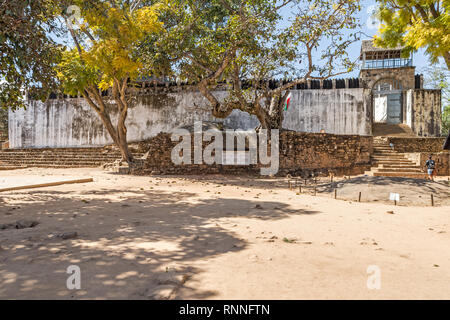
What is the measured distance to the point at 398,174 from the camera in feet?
42.1

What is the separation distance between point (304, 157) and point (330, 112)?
6115 mm

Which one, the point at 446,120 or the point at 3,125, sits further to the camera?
the point at 3,125

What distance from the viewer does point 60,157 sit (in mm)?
18578

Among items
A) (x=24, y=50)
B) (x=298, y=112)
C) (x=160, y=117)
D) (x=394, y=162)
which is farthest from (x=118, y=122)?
(x=394, y=162)

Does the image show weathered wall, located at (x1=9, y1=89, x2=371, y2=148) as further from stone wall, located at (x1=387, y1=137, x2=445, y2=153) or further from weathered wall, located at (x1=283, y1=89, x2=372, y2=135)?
stone wall, located at (x1=387, y1=137, x2=445, y2=153)

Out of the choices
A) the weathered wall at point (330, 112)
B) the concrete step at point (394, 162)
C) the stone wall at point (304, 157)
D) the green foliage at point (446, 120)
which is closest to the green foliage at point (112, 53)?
the stone wall at point (304, 157)

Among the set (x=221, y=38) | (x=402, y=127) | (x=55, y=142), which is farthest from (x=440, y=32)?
(x=55, y=142)

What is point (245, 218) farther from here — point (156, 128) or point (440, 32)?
point (156, 128)

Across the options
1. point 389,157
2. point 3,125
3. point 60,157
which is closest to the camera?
point 389,157

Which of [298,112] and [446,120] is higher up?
[446,120]

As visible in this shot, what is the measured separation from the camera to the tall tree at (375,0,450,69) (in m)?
7.89

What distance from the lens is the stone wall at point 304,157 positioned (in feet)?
44.1

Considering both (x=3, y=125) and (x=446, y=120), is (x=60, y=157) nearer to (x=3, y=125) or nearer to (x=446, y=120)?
(x=3, y=125)

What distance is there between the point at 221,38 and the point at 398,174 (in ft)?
30.8
